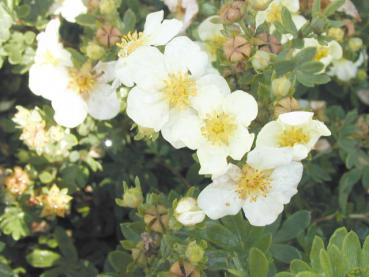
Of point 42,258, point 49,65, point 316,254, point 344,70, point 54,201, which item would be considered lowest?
point 42,258

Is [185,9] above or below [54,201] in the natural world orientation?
above

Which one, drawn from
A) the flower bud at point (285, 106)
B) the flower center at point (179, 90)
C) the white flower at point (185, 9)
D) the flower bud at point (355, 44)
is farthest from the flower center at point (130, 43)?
the flower bud at point (355, 44)

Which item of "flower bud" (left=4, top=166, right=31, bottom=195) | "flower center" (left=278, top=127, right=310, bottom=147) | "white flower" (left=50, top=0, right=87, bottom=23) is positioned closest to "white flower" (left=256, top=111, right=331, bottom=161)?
"flower center" (left=278, top=127, right=310, bottom=147)

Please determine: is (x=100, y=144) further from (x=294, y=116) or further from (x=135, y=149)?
(x=294, y=116)

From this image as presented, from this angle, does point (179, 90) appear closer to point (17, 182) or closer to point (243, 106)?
point (243, 106)

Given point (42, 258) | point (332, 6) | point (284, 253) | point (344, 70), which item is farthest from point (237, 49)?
point (42, 258)
